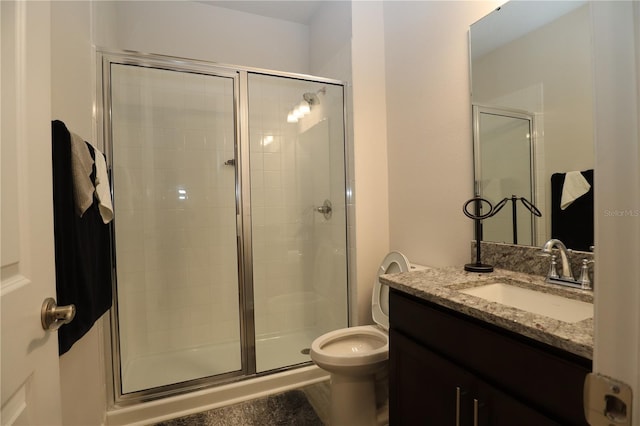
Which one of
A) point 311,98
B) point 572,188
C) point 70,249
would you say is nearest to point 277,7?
point 311,98

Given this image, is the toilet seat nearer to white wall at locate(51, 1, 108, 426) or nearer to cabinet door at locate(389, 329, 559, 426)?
cabinet door at locate(389, 329, 559, 426)

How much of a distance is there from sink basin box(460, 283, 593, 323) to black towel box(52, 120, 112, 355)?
1.47 meters

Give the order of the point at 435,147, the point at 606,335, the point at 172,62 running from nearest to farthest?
the point at 606,335 < the point at 435,147 < the point at 172,62

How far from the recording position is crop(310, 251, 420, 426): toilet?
4.69 feet

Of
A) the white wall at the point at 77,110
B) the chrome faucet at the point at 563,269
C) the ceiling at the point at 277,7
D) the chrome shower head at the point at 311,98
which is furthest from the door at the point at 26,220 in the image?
the ceiling at the point at 277,7

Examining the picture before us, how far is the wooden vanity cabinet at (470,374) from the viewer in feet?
2.21

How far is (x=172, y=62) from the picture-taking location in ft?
6.04

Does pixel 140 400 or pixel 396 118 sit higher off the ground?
pixel 396 118

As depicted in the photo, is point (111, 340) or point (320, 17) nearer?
point (111, 340)

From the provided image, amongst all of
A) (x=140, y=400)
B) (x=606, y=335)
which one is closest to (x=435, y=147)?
(x=606, y=335)

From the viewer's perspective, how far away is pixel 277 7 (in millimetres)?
2486

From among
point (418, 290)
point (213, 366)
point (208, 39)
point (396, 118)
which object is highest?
point (208, 39)

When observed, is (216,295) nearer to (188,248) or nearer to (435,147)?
(188,248)

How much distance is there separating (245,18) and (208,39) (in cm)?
38
